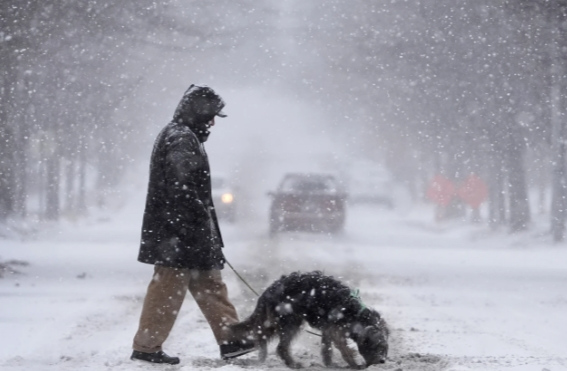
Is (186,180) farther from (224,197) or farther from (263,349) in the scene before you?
(224,197)

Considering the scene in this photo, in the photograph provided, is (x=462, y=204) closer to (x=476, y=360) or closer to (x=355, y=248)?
(x=355, y=248)

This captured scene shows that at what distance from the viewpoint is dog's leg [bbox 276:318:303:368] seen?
17.1 feet

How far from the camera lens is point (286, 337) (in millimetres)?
5234

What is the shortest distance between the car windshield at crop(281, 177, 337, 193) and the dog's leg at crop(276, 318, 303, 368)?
13838 millimetres

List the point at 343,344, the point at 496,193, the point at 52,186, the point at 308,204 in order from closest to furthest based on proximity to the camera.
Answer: the point at 343,344 → the point at 308,204 → the point at 52,186 → the point at 496,193

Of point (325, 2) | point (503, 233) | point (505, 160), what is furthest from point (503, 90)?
point (325, 2)

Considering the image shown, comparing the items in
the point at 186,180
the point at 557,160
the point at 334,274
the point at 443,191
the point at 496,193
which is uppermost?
the point at 557,160

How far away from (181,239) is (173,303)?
0.41 meters

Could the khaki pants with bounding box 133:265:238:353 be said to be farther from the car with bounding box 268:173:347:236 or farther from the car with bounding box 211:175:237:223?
the car with bounding box 211:175:237:223

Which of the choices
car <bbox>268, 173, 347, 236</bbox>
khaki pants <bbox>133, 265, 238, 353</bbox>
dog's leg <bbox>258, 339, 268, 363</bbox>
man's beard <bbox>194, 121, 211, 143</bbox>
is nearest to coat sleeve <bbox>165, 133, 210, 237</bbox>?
man's beard <bbox>194, 121, 211, 143</bbox>

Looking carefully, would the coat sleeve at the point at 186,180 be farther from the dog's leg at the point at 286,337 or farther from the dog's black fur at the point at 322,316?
the dog's leg at the point at 286,337

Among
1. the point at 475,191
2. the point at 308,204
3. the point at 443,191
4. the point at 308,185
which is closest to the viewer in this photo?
the point at 308,204

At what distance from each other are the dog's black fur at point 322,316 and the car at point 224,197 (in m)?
17.2

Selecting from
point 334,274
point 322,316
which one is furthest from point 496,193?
point 322,316
